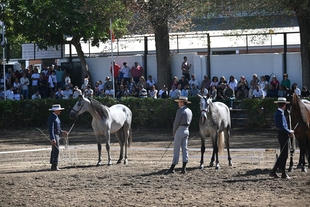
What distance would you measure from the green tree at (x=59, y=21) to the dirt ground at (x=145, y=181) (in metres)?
14.0

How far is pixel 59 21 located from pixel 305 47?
13882mm

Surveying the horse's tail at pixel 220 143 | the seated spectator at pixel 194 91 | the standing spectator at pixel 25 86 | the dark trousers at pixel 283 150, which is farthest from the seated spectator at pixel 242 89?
the dark trousers at pixel 283 150

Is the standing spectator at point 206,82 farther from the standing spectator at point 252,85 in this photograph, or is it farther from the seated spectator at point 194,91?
the standing spectator at point 252,85

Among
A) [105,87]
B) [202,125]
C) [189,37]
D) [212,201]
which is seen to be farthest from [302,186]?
[189,37]

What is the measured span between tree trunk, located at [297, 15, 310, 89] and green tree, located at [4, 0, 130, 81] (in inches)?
396

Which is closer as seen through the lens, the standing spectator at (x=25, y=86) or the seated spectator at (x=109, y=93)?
the seated spectator at (x=109, y=93)

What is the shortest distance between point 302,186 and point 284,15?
16758 mm

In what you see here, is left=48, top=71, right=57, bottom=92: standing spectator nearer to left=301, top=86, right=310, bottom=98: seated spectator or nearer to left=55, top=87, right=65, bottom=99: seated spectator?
left=55, top=87, right=65, bottom=99: seated spectator

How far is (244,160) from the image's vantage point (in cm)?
2089

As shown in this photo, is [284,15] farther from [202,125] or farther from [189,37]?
[202,125]

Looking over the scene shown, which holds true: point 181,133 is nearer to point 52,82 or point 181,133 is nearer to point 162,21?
point 162,21

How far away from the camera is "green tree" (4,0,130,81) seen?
37.6 m

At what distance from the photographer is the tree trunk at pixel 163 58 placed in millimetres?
35562

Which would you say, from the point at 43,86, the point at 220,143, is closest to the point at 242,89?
the point at 43,86
